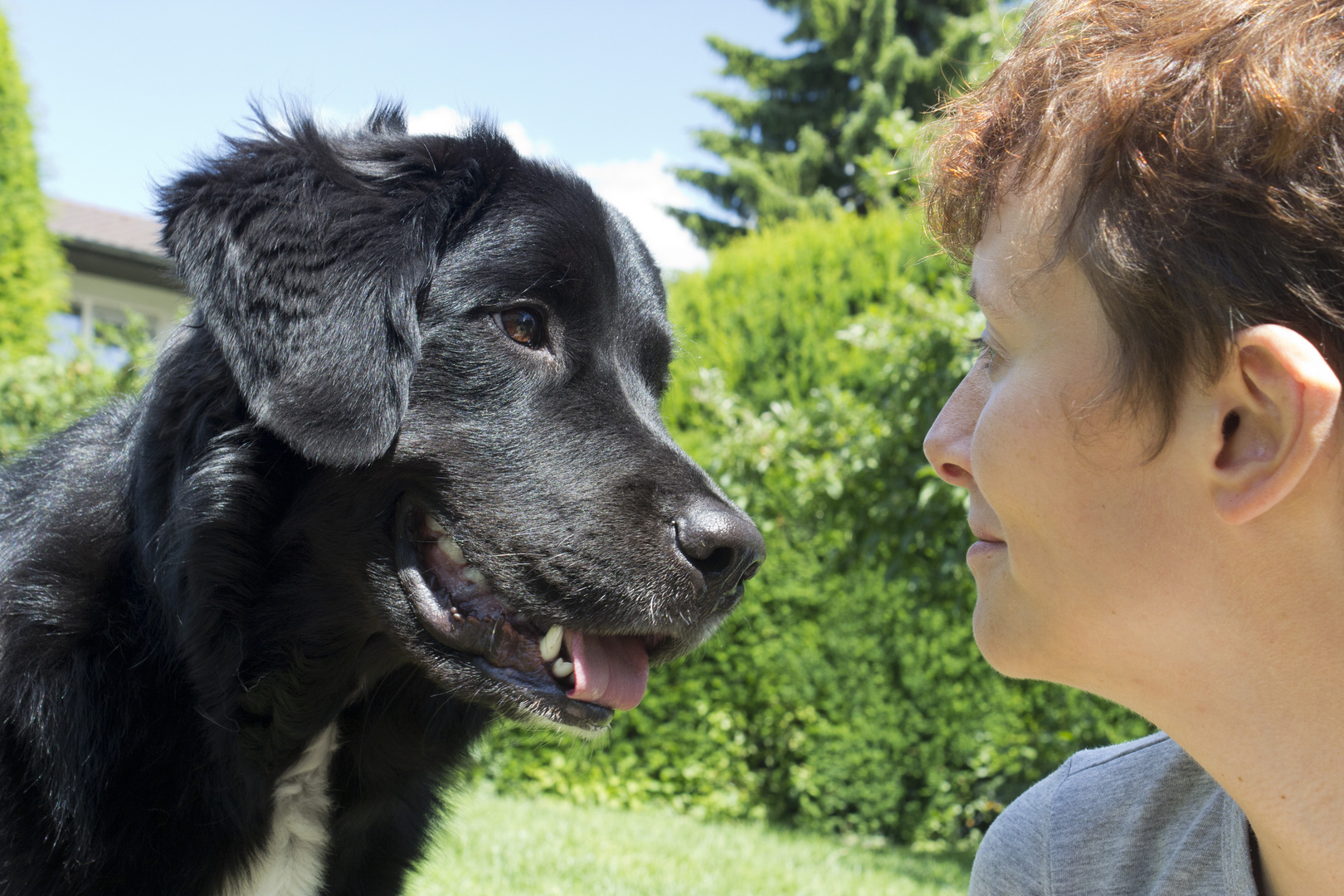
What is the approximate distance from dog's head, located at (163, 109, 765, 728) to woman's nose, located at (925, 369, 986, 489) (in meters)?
0.65

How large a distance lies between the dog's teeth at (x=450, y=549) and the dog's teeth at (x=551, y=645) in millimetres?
224

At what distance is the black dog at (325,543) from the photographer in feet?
5.87

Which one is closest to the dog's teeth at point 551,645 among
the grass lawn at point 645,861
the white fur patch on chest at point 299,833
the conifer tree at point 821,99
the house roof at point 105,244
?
the white fur patch on chest at point 299,833

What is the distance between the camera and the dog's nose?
1999 mm

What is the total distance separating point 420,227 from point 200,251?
41cm

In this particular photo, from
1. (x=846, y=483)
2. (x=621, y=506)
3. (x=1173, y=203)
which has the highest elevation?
(x=1173, y=203)

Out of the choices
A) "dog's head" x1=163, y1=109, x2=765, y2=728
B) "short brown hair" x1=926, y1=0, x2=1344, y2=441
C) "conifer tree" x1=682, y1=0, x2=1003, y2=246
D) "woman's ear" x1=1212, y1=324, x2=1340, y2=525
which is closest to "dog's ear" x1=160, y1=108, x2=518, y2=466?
"dog's head" x1=163, y1=109, x2=765, y2=728

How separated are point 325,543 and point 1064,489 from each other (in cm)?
135

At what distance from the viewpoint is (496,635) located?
6.48 ft

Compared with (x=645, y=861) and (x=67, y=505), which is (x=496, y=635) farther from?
(x=645, y=861)

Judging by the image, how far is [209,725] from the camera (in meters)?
1.82

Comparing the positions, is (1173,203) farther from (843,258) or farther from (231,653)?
(843,258)

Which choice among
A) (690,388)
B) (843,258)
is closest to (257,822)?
(690,388)

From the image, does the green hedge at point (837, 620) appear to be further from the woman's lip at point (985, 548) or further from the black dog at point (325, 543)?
the woman's lip at point (985, 548)
